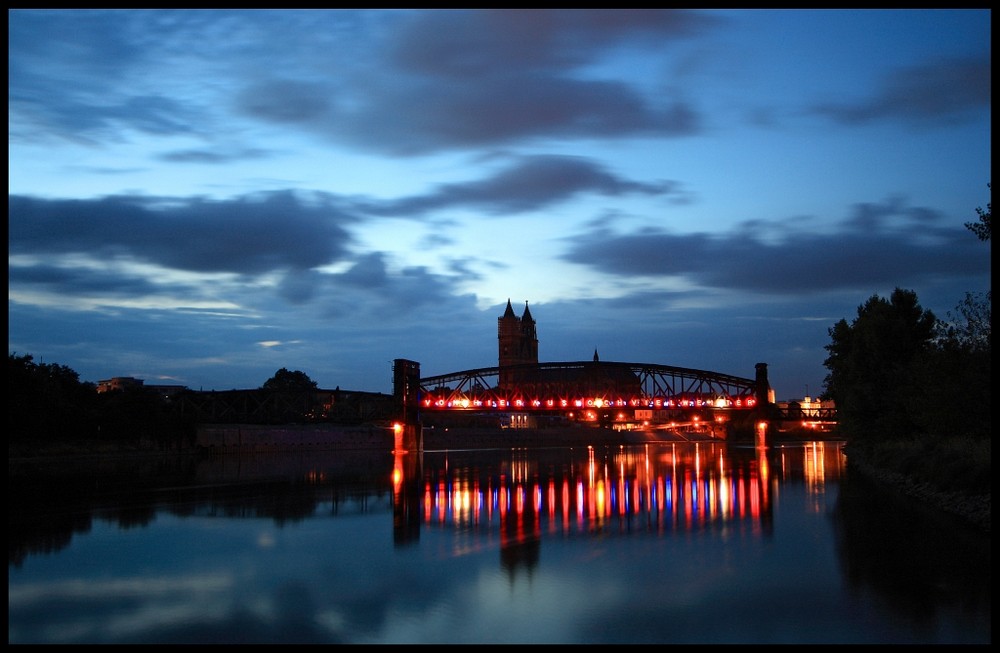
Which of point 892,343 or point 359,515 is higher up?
point 892,343

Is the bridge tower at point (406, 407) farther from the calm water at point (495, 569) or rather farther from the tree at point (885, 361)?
the calm water at point (495, 569)

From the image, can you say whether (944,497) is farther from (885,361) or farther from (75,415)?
(75,415)

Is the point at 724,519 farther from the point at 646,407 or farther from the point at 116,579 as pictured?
the point at 646,407

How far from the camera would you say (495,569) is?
26.5m

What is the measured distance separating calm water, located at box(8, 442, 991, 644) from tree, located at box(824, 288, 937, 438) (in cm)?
1732

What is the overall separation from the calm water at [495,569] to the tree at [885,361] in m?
17.3

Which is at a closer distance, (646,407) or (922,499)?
(922,499)

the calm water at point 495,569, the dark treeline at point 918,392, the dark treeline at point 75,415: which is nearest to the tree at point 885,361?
the dark treeline at point 918,392

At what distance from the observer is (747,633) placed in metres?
18.4

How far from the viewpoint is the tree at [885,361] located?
2616 inches

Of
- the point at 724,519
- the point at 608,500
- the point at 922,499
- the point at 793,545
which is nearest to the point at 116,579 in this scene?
the point at 793,545

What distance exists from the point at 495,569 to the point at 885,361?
5524cm
